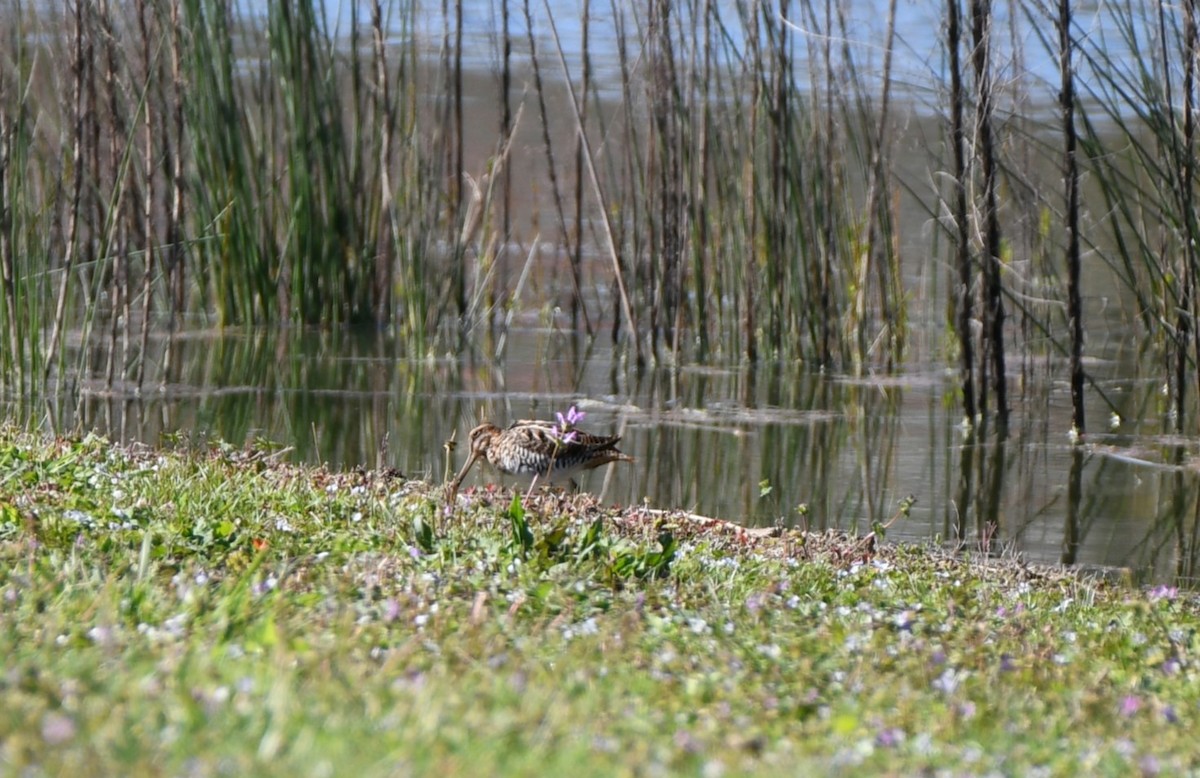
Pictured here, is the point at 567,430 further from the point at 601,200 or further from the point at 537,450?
the point at 601,200

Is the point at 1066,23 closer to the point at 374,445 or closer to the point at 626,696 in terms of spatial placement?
the point at 374,445

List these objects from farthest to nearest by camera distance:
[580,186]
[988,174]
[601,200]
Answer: [580,186], [601,200], [988,174]

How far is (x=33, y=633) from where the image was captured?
2871mm

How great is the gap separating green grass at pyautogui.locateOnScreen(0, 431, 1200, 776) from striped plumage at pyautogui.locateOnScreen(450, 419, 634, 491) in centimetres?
13

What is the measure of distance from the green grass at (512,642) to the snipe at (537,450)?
13cm

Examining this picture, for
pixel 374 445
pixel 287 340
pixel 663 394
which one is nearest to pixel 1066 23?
pixel 663 394

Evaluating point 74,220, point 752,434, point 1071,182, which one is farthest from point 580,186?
point 74,220

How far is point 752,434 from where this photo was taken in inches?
294

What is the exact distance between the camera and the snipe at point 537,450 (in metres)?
5.20

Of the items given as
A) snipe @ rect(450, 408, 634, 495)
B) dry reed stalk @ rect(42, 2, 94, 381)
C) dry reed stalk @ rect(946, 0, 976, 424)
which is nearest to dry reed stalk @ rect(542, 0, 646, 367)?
dry reed stalk @ rect(946, 0, 976, 424)

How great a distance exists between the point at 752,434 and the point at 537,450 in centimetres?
241

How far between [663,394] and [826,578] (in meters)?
4.04

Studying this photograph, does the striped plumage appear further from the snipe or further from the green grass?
the green grass

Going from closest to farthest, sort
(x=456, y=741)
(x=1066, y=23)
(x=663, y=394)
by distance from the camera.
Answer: (x=456, y=741) → (x=1066, y=23) → (x=663, y=394)
